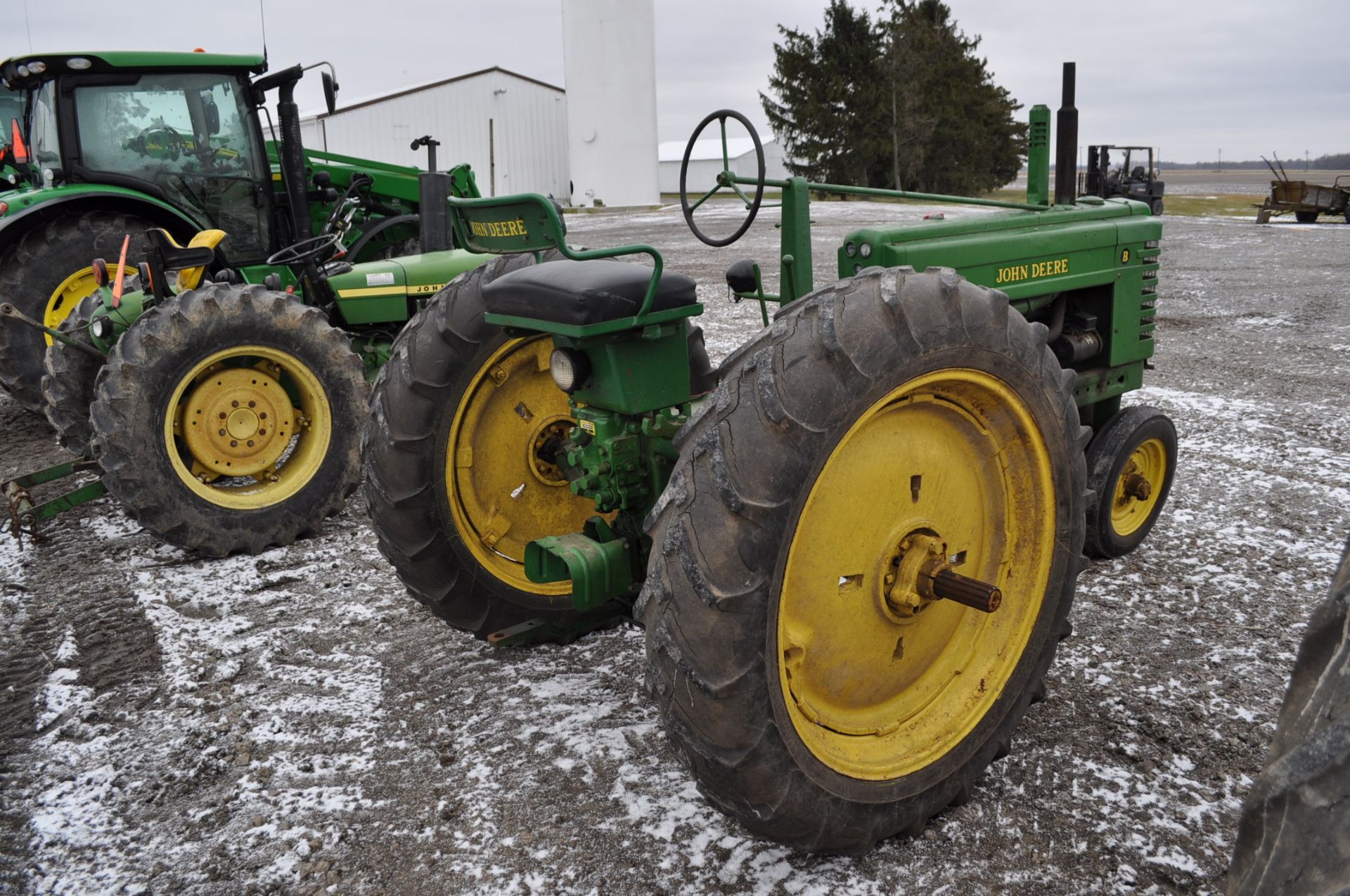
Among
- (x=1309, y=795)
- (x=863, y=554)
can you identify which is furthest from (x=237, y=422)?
(x=1309, y=795)

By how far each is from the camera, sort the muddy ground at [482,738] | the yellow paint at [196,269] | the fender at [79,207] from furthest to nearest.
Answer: the fender at [79,207] < the yellow paint at [196,269] < the muddy ground at [482,738]

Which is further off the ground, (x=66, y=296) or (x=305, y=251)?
(x=305, y=251)

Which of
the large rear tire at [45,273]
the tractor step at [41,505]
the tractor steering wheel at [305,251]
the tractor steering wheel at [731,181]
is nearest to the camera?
the tractor steering wheel at [731,181]

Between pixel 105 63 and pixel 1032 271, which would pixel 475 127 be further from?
pixel 1032 271

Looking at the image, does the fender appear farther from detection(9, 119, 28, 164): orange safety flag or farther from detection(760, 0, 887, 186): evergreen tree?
detection(760, 0, 887, 186): evergreen tree

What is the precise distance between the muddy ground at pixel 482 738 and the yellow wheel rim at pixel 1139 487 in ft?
0.50

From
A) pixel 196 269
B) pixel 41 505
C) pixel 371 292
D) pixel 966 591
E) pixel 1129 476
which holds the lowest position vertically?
pixel 41 505

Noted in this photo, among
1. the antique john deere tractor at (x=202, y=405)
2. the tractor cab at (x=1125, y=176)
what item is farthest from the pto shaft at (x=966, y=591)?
the tractor cab at (x=1125, y=176)

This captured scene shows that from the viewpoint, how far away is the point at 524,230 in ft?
7.68

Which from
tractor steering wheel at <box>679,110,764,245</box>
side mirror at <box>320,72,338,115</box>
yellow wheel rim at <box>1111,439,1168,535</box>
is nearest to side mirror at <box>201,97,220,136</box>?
side mirror at <box>320,72,338,115</box>

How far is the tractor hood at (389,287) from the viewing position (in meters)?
5.28

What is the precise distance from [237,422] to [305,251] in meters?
1.80

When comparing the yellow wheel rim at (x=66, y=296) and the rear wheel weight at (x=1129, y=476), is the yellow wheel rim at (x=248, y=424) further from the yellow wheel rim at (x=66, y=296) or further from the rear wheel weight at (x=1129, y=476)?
the rear wheel weight at (x=1129, y=476)

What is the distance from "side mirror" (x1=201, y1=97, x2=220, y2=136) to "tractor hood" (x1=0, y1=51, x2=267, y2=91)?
0.20 metres
